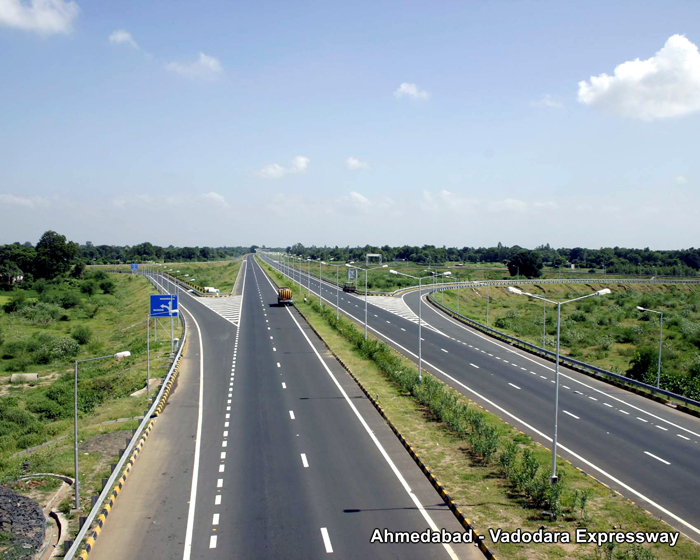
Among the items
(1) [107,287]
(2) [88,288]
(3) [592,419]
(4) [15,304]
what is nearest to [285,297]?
(4) [15,304]

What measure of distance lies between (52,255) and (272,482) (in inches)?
4999

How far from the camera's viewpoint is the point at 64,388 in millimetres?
39594

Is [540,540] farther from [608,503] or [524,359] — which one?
[524,359]

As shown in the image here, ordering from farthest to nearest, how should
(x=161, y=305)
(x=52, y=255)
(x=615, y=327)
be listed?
(x=52, y=255)
(x=615, y=327)
(x=161, y=305)

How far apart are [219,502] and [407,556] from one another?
6.61 metres

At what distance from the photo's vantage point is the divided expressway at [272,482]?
1484 centimetres

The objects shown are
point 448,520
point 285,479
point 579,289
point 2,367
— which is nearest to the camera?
point 448,520

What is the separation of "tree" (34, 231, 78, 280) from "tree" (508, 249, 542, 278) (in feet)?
379

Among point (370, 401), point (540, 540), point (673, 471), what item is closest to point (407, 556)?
point (540, 540)

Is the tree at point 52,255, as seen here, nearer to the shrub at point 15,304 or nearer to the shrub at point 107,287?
the shrub at point 107,287

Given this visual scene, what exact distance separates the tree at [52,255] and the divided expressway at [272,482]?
10707cm

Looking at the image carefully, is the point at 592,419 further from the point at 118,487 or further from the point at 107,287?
the point at 107,287

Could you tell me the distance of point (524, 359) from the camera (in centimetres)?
4444

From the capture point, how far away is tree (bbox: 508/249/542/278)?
146750 mm
